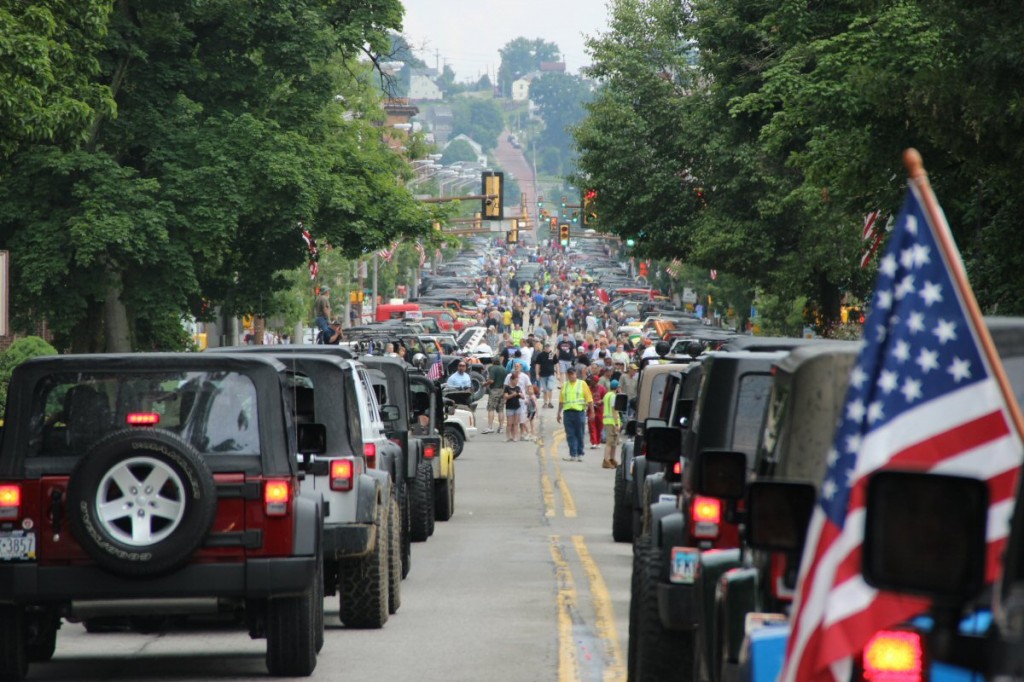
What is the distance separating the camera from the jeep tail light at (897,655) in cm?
435

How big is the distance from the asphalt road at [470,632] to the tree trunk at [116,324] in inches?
588

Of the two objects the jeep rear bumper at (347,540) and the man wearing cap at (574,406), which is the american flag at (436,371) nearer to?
the man wearing cap at (574,406)

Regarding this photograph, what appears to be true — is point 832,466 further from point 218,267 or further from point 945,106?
point 218,267

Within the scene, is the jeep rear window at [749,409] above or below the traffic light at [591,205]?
below

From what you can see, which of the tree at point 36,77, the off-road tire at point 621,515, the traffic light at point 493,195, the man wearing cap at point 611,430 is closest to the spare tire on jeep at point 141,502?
the off-road tire at point 621,515

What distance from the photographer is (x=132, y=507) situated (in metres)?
9.80

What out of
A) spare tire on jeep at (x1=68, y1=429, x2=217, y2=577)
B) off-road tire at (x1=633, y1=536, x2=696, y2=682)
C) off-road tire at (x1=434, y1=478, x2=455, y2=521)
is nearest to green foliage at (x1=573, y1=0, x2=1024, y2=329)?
off-road tire at (x1=434, y1=478, x2=455, y2=521)

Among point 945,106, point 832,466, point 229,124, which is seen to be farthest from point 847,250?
point 832,466

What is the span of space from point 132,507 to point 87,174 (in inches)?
994

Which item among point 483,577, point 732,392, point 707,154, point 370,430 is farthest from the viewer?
point 707,154

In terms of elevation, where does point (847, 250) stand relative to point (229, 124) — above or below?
below

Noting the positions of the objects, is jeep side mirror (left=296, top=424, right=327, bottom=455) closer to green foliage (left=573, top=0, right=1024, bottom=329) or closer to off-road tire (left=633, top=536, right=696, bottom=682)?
off-road tire (left=633, top=536, right=696, bottom=682)

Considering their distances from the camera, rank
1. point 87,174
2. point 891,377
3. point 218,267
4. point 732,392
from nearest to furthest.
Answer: point 891,377 < point 732,392 < point 87,174 < point 218,267

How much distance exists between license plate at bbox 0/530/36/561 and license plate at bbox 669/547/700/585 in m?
3.49
